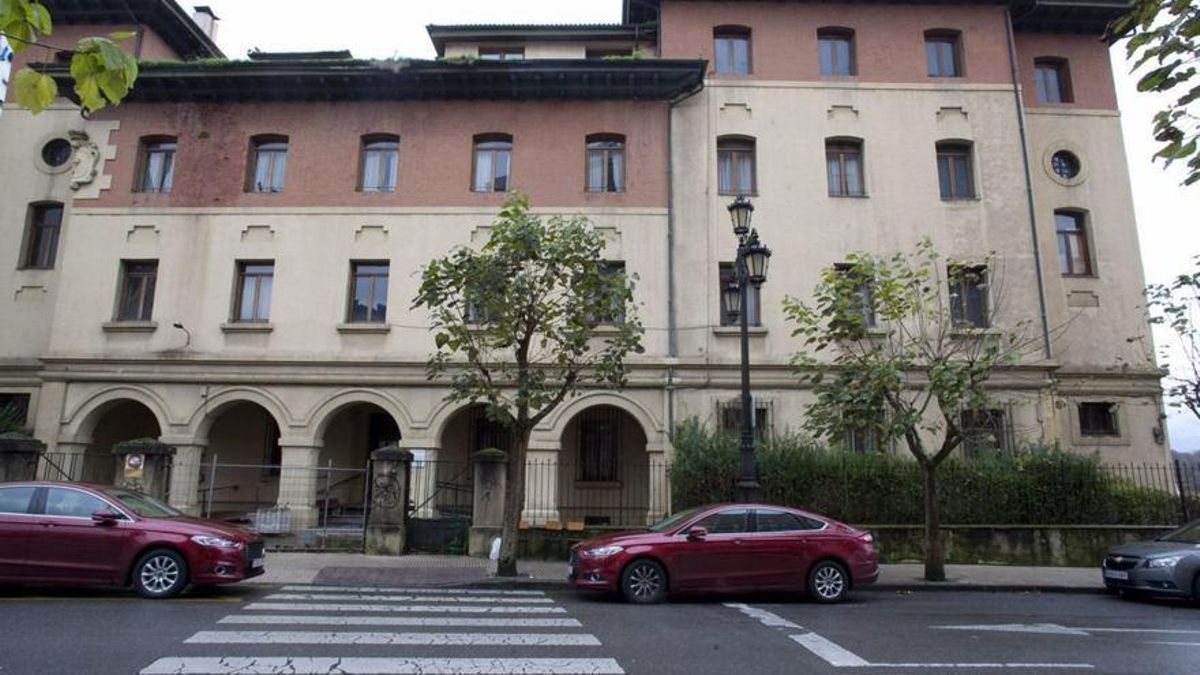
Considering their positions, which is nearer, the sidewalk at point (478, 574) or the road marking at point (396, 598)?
the road marking at point (396, 598)

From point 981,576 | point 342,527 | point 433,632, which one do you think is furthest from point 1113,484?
point 342,527

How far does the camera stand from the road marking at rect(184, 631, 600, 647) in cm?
732

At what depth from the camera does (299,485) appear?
1784cm

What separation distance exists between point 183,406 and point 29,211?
7.33 meters

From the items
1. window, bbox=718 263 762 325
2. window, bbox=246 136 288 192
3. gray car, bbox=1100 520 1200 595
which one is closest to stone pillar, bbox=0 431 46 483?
window, bbox=246 136 288 192

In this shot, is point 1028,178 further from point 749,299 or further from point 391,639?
point 391,639

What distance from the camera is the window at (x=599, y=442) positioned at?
20.0 metres

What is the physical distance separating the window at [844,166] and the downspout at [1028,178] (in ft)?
13.5

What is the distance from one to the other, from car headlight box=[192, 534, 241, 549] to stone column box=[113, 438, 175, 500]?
254 inches

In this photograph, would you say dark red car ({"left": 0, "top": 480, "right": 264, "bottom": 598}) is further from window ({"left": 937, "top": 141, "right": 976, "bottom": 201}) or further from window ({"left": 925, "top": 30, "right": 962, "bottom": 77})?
window ({"left": 925, "top": 30, "right": 962, "bottom": 77})

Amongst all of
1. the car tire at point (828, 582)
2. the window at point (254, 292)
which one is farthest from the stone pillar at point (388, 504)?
the car tire at point (828, 582)

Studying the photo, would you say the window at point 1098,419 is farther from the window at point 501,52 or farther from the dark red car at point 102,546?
the dark red car at point 102,546

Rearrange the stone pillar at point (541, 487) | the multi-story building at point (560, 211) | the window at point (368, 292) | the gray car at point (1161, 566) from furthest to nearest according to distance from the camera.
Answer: the window at point (368, 292), the multi-story building at point (560, 211), the stone pillar at point (541, 487), the gray car at point (1161, 566)

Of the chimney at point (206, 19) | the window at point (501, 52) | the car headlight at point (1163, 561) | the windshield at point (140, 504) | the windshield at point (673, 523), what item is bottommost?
the car headlight at point (1163, 561)
